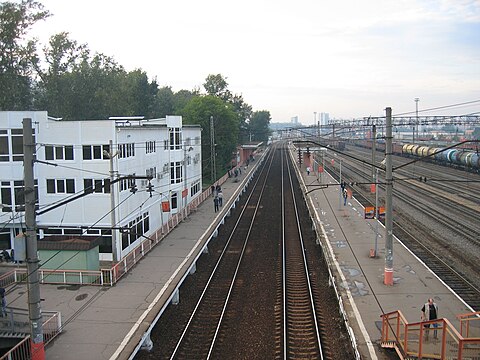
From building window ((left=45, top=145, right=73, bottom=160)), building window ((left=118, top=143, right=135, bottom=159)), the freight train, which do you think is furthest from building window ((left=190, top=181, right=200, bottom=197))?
the freight train

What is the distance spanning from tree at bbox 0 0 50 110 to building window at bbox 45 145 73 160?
22912 millimetres

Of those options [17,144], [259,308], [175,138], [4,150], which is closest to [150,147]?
[175,138]

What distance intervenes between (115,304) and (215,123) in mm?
39055

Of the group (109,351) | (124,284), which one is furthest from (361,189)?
(109,351)

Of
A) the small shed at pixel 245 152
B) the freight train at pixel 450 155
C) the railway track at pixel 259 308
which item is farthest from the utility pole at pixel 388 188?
the small shed at pixel 245 152

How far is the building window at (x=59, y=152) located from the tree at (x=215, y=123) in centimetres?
2963

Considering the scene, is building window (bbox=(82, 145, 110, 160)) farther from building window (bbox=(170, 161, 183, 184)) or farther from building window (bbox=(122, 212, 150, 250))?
building window (bbox=(170, 161, 183, 184))

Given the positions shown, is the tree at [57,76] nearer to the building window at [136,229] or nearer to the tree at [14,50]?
the tree at [14,50]

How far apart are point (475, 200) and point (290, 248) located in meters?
20.8

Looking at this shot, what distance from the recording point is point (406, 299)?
1563 cm

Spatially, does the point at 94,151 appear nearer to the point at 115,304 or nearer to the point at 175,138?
the point at 115,304

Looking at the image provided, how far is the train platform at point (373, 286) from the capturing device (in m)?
13.5

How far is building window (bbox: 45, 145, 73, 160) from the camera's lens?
21500 millimetres

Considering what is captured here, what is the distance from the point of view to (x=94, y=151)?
21391mm
